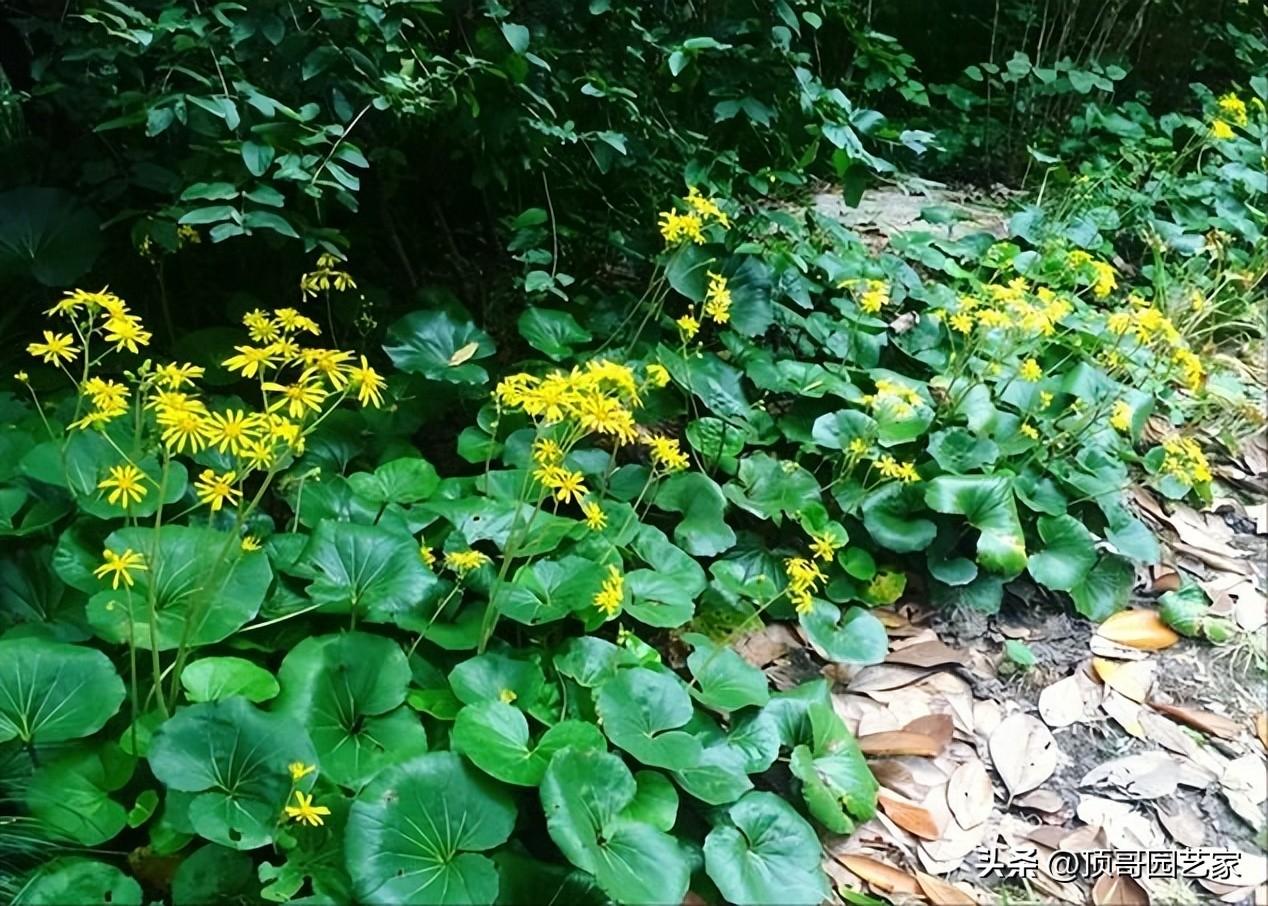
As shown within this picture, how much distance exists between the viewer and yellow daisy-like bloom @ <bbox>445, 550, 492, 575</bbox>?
4.94 ft

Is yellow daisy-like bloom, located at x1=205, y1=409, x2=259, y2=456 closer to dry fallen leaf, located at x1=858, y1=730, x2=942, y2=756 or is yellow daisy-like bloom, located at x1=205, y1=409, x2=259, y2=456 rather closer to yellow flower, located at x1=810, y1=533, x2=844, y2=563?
yellow flower, located at x1=810, y1=533, x2=844, y2=563

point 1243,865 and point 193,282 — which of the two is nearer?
point 1243,865

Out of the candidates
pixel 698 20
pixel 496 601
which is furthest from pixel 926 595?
pixel 698 20

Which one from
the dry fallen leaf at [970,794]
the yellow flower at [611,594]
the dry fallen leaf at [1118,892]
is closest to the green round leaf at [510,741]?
the yellow flower at [611,594]

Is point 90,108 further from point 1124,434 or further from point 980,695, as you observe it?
point 1124,434

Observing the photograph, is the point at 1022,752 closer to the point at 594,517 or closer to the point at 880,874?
the point at 880,874

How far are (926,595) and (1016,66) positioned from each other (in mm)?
1967

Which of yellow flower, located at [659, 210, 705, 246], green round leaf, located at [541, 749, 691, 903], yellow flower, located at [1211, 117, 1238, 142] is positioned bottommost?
green round leaf, located at [541, 749, 691, 903]

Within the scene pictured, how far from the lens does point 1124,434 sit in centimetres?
218

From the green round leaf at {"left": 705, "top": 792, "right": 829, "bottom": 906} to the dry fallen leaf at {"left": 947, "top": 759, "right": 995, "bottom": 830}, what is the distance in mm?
291

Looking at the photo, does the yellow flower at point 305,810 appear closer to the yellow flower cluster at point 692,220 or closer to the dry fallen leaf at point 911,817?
the dry fallen leaf at point 911,817

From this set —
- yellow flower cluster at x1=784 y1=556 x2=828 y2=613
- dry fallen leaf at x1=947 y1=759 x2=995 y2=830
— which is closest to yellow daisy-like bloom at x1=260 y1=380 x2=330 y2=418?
yellow flower cluster at x1=784 y1=556 x2=828 y2=613

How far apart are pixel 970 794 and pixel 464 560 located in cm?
89

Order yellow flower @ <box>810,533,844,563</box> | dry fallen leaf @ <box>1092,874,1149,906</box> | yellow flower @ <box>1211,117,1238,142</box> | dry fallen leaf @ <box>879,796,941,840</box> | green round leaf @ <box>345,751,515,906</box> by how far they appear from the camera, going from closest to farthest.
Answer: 1. green round leaf @ <box>345,751,515,906</box>
2. dry fallen leaf @ <box>1092,874,1149,906</box>
3. dry fallen leaf @ <box>879,796,941,840</box>
4. yellow flower @ <box>810,533,844,563</box>
5. yellow flower @ <box>1211,117,1238,142</box>
